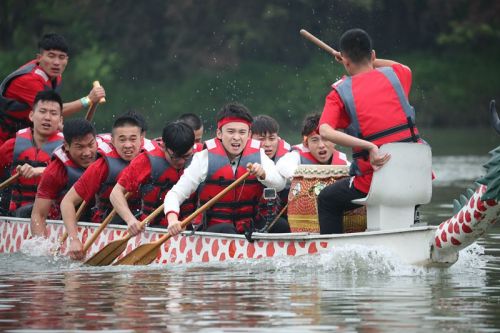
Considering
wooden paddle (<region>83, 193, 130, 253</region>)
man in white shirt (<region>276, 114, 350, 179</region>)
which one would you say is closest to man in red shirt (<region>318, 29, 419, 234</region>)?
man in white shirt (<region>276, 114, 350, 179</region>)

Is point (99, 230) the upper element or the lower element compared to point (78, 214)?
lower

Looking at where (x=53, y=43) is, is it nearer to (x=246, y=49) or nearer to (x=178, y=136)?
(x=178, y=136)

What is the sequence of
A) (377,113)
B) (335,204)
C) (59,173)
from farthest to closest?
1. (59,173)
2. (335,204)
3. (377,113)

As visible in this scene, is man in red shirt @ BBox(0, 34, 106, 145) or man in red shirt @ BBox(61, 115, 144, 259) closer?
man in red shirt @ BBox(61, 115, 144, 259)

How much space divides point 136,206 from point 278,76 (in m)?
27.9

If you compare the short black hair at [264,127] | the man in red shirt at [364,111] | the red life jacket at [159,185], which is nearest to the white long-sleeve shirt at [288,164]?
the red life jacket at [159,185]

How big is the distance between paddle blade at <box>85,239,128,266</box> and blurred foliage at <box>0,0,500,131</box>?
85.3 ft

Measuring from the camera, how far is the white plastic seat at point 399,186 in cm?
998

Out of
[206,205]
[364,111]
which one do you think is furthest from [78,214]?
[364,111]

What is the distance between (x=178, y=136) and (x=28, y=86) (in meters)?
3.06

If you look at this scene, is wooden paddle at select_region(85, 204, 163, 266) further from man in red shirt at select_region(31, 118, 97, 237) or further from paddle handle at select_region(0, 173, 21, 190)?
paddle handle at select_region(0, 173, 21, 190)

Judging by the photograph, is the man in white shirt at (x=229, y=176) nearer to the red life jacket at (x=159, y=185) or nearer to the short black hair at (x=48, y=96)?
the red life jacket at (x=159, y=185)

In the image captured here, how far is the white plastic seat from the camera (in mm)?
9977

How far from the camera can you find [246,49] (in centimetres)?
4094
